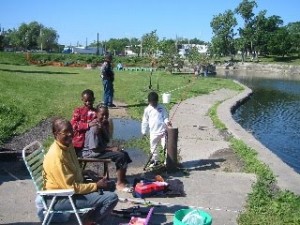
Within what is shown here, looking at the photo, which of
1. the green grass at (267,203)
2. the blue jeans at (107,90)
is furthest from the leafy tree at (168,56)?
the green grass at (267,203)

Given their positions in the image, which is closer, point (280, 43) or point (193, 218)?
point (193, 218)

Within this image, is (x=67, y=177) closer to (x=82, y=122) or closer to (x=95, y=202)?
(x=95, y=202)

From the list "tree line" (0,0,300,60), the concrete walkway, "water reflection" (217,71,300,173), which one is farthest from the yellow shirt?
"tree line" (0,0,300,60)

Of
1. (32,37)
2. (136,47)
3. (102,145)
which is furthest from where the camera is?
(32,37)

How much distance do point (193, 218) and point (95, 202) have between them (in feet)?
3.97

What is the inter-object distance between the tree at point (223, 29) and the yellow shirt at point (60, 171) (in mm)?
105971

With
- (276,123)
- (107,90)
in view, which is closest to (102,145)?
(107,90)

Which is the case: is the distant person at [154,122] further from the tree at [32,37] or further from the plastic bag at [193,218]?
the tree at [32,37]

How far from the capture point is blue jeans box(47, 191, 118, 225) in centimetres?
506

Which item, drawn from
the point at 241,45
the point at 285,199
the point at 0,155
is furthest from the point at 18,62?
the point at 241,45

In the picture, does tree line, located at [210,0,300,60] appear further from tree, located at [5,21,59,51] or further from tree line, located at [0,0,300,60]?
tree, located at [5,21,59,51]

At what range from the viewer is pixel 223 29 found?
110812 millimetres

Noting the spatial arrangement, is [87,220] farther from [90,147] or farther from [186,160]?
[186,160]

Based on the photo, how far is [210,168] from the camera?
9.02 meters
